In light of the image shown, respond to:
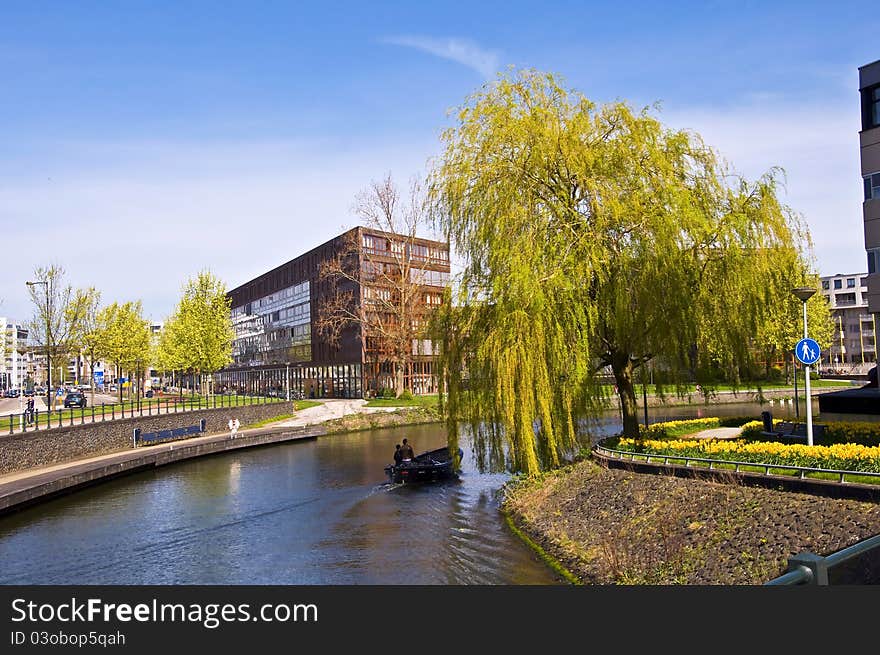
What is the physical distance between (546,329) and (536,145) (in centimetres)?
624

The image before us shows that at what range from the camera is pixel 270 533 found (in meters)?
22.7

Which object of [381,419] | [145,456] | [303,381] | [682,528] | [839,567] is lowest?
[381,419]

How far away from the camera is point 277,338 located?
9744 cm

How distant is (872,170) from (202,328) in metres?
51.9

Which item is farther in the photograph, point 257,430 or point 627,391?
point 257,430

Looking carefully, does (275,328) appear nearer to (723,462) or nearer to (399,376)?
(399,376)

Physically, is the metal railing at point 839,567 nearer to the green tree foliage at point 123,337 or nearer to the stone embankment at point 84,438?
the stone embankment at point 84,438

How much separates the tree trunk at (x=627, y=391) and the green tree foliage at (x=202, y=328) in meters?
46.7

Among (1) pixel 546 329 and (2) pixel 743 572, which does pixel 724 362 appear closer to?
(1) pixel 546 329

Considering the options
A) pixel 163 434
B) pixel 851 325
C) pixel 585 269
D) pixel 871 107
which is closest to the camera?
pixel 585 269

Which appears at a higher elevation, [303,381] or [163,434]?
[303,381]

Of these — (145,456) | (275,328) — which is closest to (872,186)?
(145,456)
